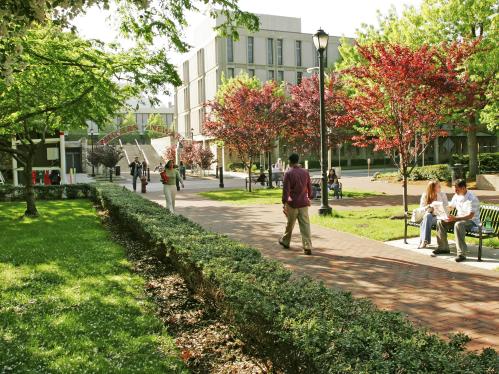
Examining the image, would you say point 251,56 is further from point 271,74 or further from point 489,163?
point 489,163

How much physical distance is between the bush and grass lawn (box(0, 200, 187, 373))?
67.4 ft

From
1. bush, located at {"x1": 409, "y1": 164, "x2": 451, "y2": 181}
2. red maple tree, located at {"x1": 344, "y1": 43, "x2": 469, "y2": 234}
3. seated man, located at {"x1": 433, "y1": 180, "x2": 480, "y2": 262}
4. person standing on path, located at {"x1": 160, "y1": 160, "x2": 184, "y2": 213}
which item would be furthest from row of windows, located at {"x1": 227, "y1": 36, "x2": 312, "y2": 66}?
seated man, located at {"x1": 433, "y1": 180, "x2": 480, "y2": 262}

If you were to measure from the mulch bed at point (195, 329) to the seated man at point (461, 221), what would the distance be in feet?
15.6

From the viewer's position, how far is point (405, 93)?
11.9 meters

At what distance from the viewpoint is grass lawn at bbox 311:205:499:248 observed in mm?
10477

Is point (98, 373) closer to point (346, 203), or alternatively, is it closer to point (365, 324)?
point (365, 324)

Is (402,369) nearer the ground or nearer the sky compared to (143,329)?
nearer the sky

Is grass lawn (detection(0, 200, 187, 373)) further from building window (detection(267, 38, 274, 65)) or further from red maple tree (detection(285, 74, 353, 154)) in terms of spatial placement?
building window (detection(267, 38, 274, 65))

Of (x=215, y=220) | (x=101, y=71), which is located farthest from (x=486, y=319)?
(x=101, y=71)

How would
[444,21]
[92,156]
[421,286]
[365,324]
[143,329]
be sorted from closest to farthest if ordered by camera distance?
[365,324] → [143,329] → [421,286] → [444,21] → [92,156]

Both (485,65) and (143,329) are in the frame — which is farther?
(485,65)

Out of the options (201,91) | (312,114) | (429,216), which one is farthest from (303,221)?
(201,91)

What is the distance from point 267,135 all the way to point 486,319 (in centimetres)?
1983

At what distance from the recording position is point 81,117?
1355cm
